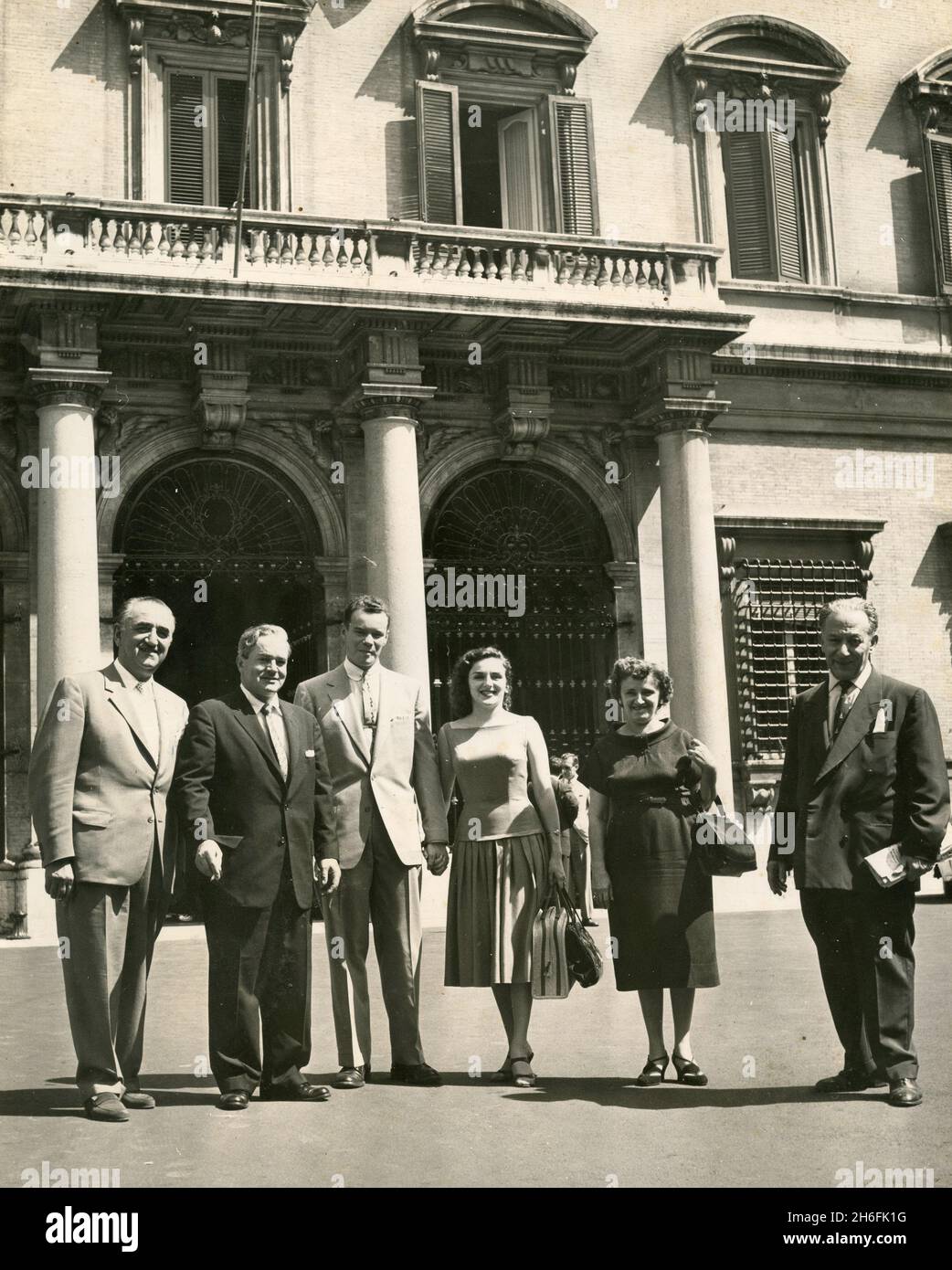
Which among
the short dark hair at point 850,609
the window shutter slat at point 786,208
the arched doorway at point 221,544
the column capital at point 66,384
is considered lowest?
the short dark hair at point 850,609

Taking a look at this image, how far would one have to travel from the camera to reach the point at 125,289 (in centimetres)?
1553

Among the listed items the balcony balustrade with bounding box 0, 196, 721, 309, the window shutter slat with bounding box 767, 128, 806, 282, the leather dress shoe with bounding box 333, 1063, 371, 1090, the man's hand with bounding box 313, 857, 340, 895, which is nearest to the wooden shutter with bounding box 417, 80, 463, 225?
the balcony balustrade with bounding box 0, 196, 721, 309

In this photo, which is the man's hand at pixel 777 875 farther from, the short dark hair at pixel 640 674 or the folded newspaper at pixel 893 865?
the short dark hair at pixel 640 674

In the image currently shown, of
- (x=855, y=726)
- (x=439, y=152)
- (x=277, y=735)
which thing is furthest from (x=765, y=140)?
(x=277, y=735)

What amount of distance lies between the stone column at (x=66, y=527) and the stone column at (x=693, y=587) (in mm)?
6105

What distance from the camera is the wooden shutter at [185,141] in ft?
57.8

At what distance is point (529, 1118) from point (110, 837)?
2080mm

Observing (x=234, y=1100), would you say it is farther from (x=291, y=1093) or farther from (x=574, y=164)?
(x=574, y=164)

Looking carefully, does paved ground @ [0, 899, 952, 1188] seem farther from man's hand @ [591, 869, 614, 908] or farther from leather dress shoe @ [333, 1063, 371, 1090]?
man's hand @ [591, 869, 614, 908]

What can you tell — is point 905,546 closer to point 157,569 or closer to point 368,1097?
point 157,569

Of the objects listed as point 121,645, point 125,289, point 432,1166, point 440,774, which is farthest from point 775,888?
point 125,289

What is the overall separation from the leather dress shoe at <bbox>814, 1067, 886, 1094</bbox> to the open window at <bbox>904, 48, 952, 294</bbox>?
1563cm

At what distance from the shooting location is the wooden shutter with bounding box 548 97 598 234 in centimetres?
1891

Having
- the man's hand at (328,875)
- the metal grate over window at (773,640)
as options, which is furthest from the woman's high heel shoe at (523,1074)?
the metal grate over window at (773,640)
